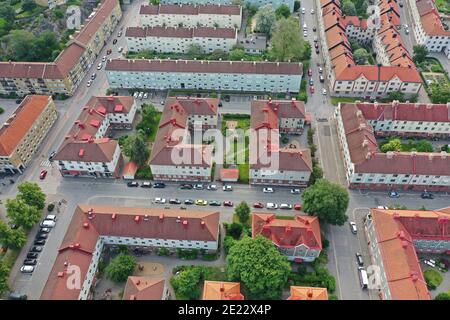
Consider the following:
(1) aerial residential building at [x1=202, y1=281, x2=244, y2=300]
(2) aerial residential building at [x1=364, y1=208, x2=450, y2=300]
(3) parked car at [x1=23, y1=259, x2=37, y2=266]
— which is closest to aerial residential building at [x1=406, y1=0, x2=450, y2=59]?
(2) aerial residential building at [x1=364, y1=208, x2=450, y2=300]

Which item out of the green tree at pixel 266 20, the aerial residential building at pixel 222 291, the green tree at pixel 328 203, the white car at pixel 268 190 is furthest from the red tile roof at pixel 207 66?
the aerial residential building at pixel 222 291

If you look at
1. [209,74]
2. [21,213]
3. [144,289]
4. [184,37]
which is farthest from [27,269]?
[184,37]

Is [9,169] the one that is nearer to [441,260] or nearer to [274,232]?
[274,232]

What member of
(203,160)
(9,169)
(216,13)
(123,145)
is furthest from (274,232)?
(216,13)

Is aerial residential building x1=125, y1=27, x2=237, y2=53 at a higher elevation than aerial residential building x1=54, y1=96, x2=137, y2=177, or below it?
higher

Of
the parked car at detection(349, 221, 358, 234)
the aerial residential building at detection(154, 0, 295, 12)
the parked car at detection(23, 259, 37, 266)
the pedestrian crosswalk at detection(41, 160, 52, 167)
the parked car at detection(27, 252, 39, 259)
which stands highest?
the aerial residential building at detection(154, 0, 295, 12)

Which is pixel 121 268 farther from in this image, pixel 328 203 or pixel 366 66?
pixel 366 66

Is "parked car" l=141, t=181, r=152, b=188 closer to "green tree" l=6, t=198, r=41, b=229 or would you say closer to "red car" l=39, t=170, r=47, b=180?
"green tree" l=6, t=198, r=41, b=229
